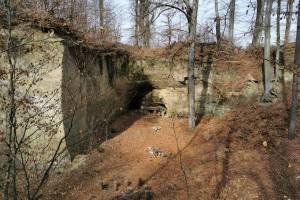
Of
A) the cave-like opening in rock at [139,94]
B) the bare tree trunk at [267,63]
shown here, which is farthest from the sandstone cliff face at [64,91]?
the bare tree trunk at [267,63]

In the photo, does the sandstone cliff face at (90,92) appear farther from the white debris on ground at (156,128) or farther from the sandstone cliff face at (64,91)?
the white debris on ground at (156,128)

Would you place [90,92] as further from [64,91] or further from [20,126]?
[20,126]

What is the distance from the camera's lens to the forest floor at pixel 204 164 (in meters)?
9.13

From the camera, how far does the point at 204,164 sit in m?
10.7

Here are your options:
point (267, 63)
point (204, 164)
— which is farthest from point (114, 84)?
point (267, 63)

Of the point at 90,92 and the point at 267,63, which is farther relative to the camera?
the point at 267,63

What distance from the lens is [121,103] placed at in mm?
15492

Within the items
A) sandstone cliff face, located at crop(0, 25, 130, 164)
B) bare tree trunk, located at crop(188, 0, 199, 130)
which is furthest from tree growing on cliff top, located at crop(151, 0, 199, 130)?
sandstone cliff face, located at crop(0, 25, 130, 164)

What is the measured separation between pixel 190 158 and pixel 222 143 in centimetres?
153

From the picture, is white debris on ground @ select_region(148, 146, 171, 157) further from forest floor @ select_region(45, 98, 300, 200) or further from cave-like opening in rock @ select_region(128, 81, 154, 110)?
cave-like opening in rock @ select_region(128, 81, 154, 110)

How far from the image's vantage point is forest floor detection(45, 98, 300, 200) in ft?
30.0

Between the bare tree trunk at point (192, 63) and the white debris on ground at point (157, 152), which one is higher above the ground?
the bare tree trunk at point (192, 63)

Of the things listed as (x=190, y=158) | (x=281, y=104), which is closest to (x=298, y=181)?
(x=190, y=158)

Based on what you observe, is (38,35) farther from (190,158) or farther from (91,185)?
(190,158)
